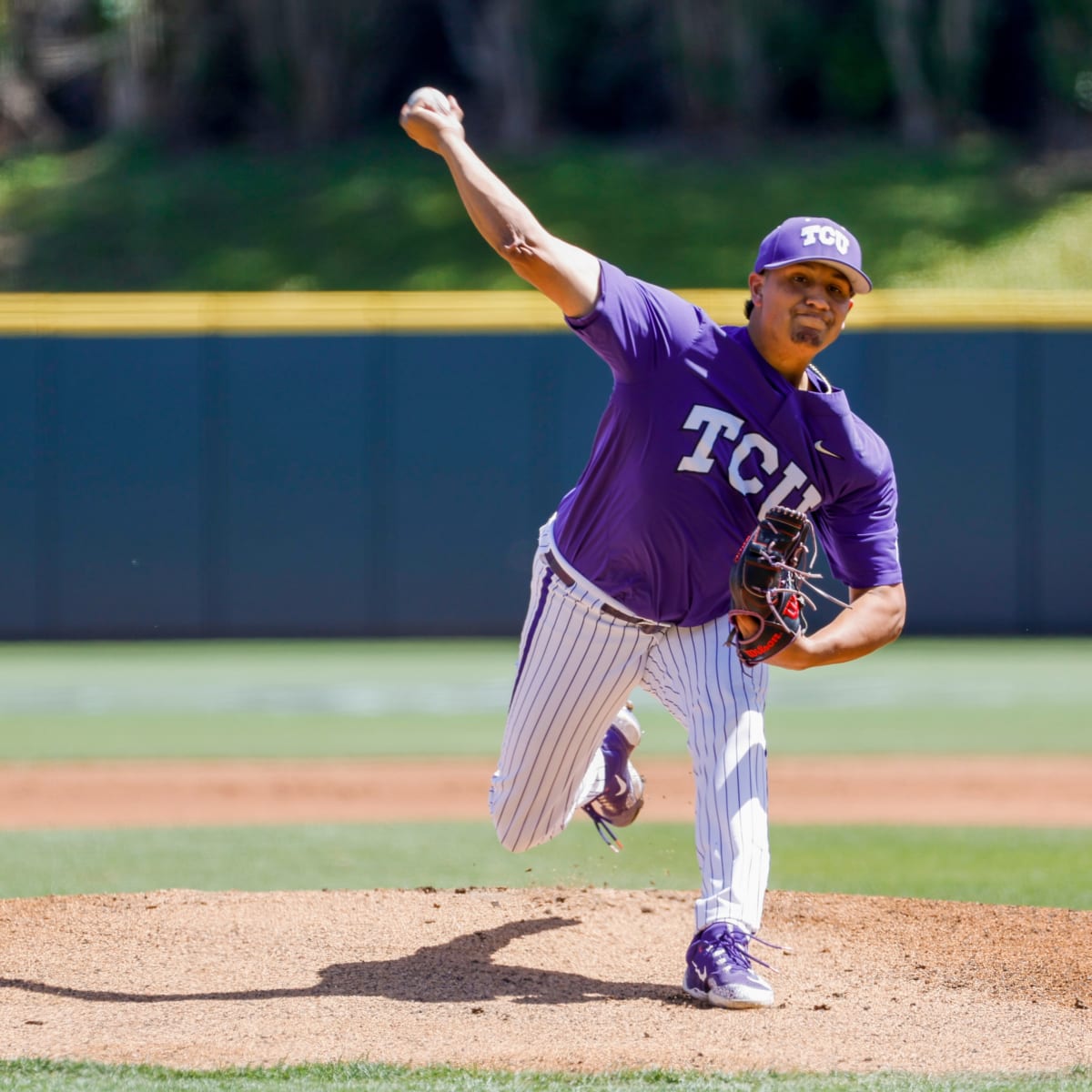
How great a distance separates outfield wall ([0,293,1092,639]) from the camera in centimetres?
1269

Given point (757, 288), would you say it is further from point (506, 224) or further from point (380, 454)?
point (380, 454)

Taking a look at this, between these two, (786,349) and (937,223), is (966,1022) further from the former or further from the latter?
(937,223)

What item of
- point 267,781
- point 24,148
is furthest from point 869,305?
point 24,148

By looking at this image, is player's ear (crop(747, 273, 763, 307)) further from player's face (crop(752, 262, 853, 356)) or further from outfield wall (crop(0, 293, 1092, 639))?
outfield wall (crop(0, 293, 1092, 639))

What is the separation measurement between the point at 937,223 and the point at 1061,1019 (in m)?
15.6

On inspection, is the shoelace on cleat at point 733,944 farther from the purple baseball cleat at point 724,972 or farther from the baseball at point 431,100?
the baseball at point 431,100

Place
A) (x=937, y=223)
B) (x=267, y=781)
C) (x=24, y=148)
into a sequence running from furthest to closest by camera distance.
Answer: (x=24, y=148), (x=937, y=223), (x=267, y=781)

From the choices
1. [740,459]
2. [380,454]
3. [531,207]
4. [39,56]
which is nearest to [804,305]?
[740,459]

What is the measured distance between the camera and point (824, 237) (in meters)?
3.70

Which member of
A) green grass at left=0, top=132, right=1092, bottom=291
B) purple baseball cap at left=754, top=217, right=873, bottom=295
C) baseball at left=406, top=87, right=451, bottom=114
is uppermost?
green grass at left=0, top=132, right=1092, bottom=291

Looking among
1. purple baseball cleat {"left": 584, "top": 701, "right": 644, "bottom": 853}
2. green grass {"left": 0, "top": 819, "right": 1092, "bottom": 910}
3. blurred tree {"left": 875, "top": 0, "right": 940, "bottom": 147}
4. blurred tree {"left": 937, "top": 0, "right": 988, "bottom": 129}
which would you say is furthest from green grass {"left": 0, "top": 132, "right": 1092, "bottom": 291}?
purple baseball cleat {"left": 584, "top": 701, "right": 644, "bottom": 853}

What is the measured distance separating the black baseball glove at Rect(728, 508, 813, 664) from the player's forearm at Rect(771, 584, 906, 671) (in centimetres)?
6

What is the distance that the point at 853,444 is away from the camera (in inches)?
150

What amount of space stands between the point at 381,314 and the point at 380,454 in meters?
1.08
